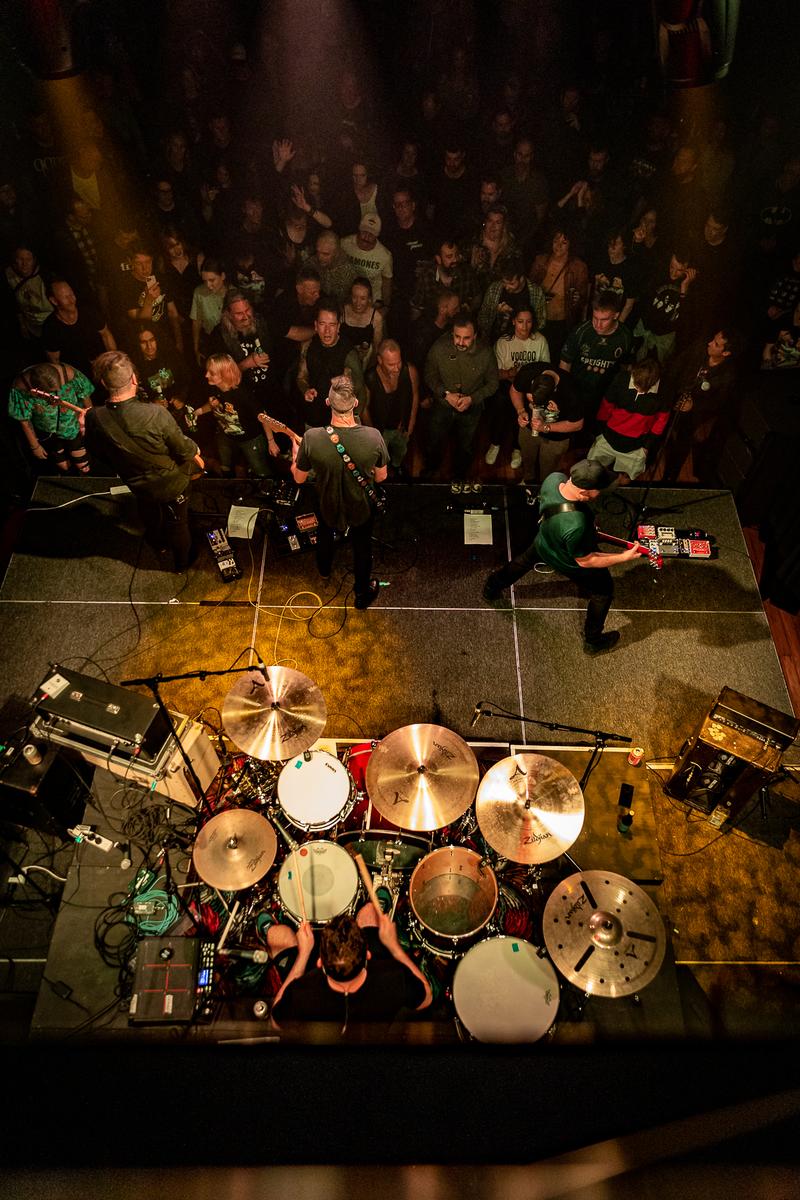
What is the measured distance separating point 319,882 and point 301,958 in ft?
1.17

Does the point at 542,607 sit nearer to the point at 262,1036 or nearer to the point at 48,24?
the point at 262,1036

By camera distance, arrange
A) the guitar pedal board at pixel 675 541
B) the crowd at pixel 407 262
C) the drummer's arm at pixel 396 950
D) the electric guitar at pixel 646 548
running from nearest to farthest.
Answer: the drummer's arm at pixel 396 950 < the electric guitar at pixel 646 548 < the crowd at pixel 407 262 < the guitar pedal board at pixel 675 541

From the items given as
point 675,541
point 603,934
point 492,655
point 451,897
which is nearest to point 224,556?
point 492,655

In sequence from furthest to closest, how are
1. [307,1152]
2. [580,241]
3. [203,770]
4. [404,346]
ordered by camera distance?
[404,346] < [580,241] < [203,770] < [307,1152]

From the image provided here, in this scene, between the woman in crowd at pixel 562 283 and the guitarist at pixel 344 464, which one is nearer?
the guitarist at pixel 344 464

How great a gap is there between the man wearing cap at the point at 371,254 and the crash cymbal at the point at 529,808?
368cm

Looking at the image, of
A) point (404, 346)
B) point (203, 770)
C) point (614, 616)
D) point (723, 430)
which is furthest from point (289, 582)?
point (723, 430)

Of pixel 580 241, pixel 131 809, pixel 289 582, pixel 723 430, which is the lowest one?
pixel 131 809

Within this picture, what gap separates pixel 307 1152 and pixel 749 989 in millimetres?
2530

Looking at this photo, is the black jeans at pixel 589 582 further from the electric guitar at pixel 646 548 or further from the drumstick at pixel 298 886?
the drumstick at pixel 298 886

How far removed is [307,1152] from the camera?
2623mm

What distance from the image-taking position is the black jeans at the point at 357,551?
15.8ft

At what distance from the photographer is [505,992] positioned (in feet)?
10.9

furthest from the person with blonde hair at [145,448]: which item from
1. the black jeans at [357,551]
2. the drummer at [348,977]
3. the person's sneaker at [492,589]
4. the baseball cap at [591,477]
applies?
the drummer at [348,977]
